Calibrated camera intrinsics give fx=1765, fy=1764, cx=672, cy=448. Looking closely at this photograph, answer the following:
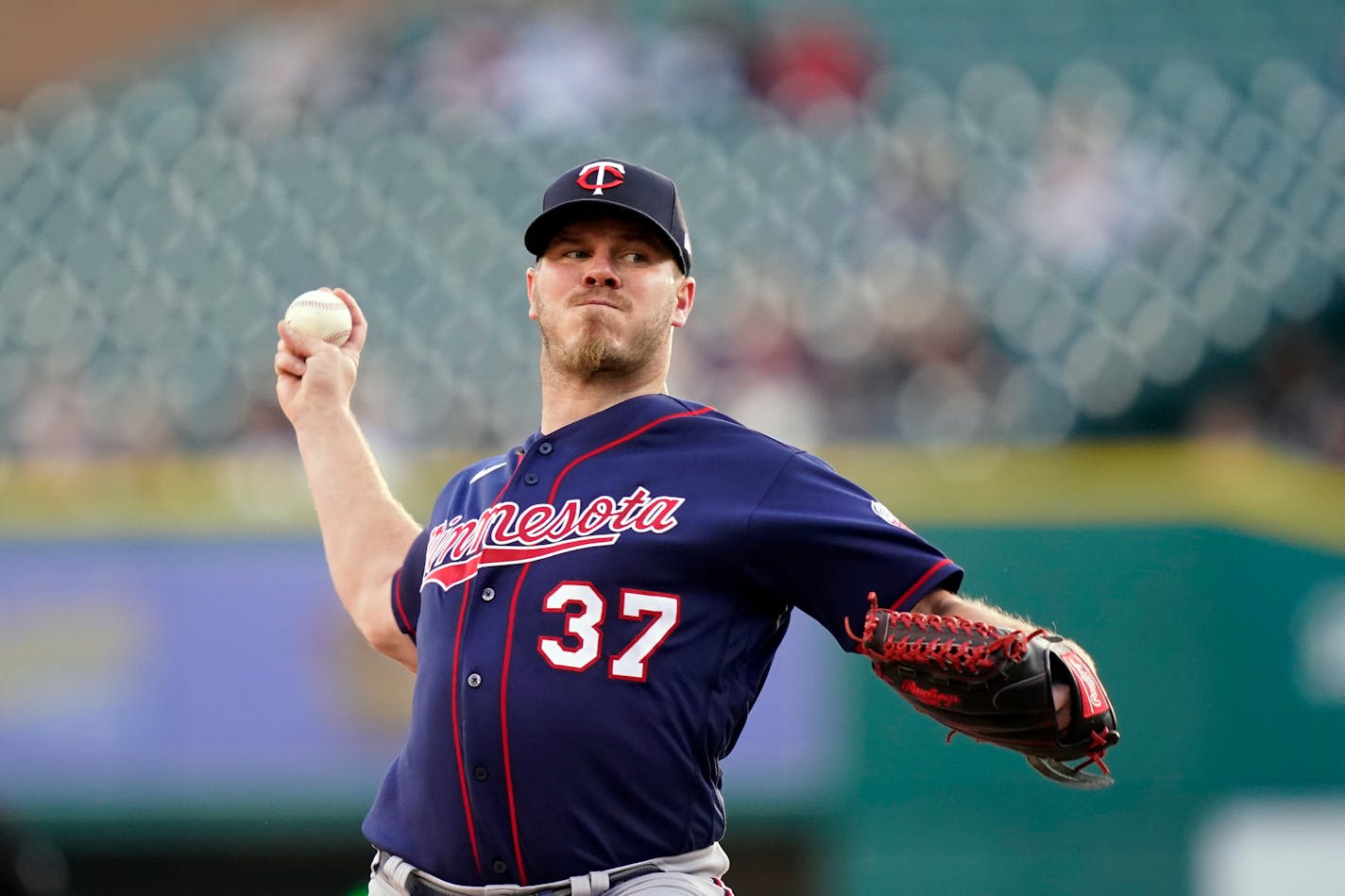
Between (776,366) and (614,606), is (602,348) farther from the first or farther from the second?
(776,366)

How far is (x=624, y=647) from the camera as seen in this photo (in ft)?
8.36

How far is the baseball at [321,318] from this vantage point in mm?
3299

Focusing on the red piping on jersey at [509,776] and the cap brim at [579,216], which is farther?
the cap brim at [579,216]

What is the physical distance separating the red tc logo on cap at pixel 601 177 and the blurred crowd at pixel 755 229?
4.42 metres

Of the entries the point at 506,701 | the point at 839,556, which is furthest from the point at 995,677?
the point at 506,701

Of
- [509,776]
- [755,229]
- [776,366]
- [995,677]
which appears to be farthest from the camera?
[755,229]

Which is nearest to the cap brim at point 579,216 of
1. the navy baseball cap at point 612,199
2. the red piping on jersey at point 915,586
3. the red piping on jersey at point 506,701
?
the navy baseball cap at point 612,199

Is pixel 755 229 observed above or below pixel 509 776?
above

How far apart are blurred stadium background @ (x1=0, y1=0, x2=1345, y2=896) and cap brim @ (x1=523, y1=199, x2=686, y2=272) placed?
285 cm

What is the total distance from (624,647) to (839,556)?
1.11 feet

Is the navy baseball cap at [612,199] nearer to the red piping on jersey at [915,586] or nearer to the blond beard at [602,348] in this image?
the blond beard at [602,348]

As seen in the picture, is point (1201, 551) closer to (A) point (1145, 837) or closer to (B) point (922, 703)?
(A) point (1145, 837)

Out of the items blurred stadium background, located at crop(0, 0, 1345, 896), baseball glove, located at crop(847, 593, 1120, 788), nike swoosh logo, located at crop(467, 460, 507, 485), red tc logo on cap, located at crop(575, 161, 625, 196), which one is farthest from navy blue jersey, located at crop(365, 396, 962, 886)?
blurred stadium background, located at crop(0, 0, 1345, 896)

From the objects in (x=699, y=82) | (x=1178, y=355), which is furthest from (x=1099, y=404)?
(x=699, y=82)
